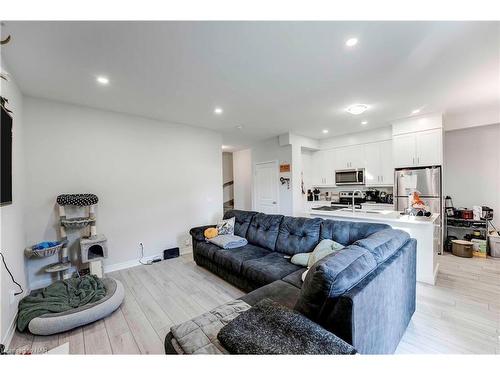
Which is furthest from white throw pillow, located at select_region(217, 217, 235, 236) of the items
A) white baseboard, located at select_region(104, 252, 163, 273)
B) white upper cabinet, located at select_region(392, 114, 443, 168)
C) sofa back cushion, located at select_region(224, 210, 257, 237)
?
white upper cabinet, located at select_region(392, 114, 443, 168)

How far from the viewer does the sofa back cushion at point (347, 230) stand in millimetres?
2334

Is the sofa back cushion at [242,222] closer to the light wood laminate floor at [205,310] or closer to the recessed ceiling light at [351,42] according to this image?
the light wood laminate floor at [205,310]

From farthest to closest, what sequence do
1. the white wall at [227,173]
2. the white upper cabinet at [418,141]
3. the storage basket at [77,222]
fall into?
→ the white wall at [227,173]
the white upper cabinet at [418,141]
the storage basket at [77,222]

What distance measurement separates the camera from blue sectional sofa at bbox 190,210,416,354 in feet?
3.65

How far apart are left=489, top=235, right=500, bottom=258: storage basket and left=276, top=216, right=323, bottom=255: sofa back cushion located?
134 inches

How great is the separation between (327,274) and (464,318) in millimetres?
2088

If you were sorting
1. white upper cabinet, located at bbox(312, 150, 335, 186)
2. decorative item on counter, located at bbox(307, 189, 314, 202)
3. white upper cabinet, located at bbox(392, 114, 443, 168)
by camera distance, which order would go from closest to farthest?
white upper cabinet, located at bbox(392, 114, 443, 168), white upper cabinet, located at bbox(312, 150, 335, 186), decorative item on counter, located at bbox(307, 189, 314, 202)

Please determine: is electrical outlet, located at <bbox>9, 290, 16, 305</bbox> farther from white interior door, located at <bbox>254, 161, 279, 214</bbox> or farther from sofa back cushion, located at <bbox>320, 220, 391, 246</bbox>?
white interior door, located at <bbox>254, 161, 279, 214</bbox>

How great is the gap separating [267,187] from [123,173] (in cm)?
352

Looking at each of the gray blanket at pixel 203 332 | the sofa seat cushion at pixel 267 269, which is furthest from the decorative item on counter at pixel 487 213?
the gray blanket at pixel 203 332

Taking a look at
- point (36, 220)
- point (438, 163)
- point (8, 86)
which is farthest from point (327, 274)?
point (438, 163)

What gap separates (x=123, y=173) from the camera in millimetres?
3604

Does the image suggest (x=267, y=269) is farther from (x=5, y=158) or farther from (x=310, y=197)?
(x=310, y=197)

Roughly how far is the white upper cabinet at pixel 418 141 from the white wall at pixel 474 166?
33.5 inches
